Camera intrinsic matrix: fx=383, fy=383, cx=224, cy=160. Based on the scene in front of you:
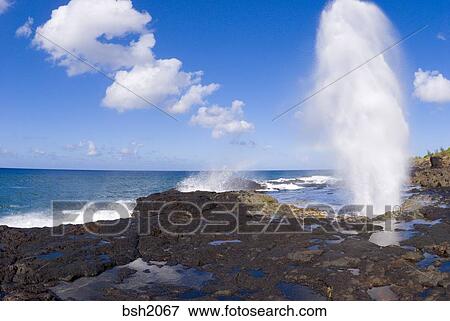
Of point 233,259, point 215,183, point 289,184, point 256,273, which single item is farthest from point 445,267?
point 289,184

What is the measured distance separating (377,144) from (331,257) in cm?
1886

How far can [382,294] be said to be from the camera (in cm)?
898

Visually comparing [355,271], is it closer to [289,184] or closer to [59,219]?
[59,219]

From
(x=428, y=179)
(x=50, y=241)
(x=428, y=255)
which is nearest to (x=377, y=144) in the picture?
(x=428, y=179)

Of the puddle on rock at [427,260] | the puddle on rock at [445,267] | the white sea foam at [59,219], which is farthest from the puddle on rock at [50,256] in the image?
the white sea foam at [59,219]

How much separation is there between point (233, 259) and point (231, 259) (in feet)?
0.21

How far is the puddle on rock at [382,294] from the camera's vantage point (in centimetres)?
871

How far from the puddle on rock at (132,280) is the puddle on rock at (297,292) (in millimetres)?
1996

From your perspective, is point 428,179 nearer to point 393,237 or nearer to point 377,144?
point 377,144

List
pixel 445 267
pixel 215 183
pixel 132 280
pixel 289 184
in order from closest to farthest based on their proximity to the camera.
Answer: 1. pixel 132 280
2. pixel 445 267
3. pixel 215 183
4. pixel 289 184

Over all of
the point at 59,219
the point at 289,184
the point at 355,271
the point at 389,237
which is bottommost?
the point at 59,219

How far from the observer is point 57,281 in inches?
398

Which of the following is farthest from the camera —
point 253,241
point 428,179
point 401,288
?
point 428,179

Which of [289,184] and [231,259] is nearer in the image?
[231,259]
